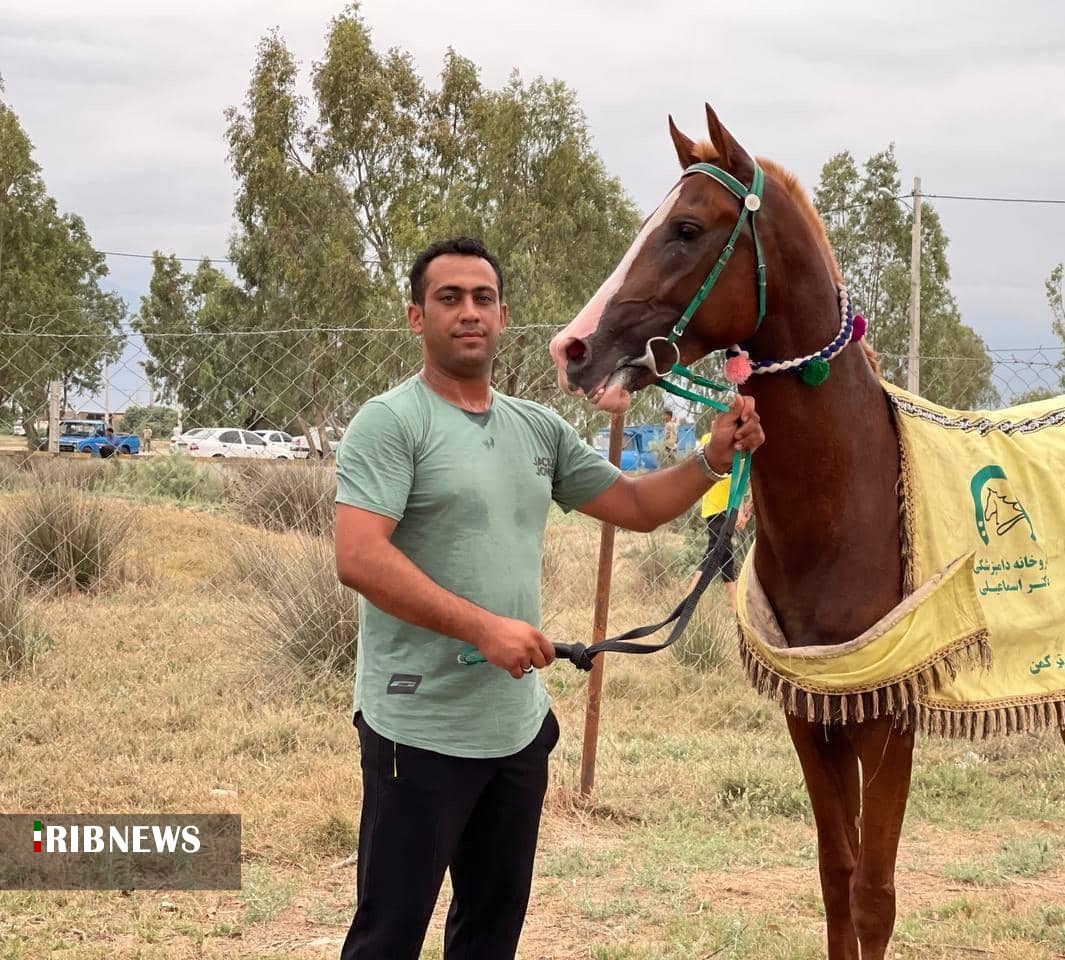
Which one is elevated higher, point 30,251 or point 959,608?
point 30,251

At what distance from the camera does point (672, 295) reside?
A: 7.98 feet

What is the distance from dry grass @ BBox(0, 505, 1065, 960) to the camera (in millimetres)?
3678

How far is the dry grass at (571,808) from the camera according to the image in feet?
12.1

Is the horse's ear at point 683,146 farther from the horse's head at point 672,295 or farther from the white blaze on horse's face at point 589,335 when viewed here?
the white blaze on horse's face at point 589,335

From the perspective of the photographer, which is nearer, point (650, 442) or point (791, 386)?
point (791, 386)

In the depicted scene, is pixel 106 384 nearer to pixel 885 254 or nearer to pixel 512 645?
A: pixel 512 645

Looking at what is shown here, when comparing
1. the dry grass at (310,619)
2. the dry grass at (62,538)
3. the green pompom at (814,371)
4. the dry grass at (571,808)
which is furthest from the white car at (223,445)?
the green pompom at (814,371)

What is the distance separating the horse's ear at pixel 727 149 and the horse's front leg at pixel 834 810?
1412 millimetres

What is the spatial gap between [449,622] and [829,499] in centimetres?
107

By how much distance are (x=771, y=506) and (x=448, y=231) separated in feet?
59.5

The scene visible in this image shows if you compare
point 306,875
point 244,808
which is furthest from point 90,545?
point 306,875

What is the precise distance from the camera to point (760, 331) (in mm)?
2596

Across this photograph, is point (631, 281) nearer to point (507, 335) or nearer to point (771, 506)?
point (771, 506)

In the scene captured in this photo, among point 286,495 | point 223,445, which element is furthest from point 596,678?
point 223,445
